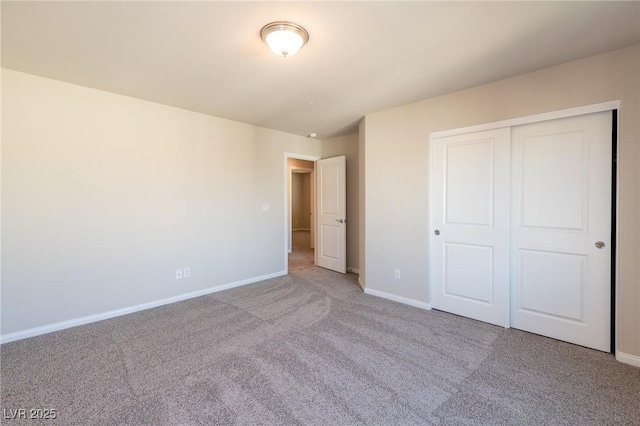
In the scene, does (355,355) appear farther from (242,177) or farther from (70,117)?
(70,117)

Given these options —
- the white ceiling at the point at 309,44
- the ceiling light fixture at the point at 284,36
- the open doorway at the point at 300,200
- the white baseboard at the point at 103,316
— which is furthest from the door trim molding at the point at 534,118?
the open doorway at the point at 300,200

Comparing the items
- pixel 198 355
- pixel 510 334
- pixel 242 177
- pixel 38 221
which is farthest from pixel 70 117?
pixel 510 334

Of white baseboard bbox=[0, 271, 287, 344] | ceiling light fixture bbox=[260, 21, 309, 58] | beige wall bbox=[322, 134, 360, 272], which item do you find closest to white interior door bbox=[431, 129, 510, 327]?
beige wall bbox=[322, 134, 360, 272]

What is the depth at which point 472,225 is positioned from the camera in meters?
2.94

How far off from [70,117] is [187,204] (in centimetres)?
140

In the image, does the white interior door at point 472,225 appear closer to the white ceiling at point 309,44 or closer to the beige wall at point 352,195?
the white ceiling at point 309,44

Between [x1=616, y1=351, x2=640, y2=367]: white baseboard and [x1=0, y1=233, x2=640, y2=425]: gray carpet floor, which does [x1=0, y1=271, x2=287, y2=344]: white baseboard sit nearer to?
[x1=0, y1=233, x2=640, y2=425]: gray carpet floor

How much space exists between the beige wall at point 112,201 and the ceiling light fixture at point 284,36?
2.11 m

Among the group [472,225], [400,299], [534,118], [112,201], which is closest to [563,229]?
[472,225]

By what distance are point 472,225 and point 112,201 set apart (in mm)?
3855

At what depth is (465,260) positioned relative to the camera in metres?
3.01

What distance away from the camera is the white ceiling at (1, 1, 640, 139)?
1.71 m

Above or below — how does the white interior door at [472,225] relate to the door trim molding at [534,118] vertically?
below

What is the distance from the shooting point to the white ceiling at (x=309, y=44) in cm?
171
